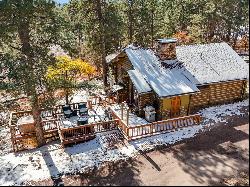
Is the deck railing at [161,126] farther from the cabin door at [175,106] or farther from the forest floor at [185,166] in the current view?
the forest floor at [185,166]

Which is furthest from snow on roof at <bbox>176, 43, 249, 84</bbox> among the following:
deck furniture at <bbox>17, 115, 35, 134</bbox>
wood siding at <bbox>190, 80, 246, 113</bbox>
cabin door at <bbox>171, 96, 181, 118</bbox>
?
deck furniture at <bbox>17, 115, 35, 134</bbox>

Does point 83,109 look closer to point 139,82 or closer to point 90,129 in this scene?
point 90,129

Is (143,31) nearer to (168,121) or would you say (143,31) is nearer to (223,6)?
(223,6)

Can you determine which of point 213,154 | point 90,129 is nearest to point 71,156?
point 90,129

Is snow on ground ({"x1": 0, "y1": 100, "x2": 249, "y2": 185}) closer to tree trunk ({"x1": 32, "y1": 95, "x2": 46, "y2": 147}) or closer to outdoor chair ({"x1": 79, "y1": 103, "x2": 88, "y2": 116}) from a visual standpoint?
tree trunk ({"x1": 32, "y1": 95, "x2": 46, "y2": 147})

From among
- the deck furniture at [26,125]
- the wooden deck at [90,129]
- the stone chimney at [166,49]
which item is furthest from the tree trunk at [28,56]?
the stone chimney at [166,49]
